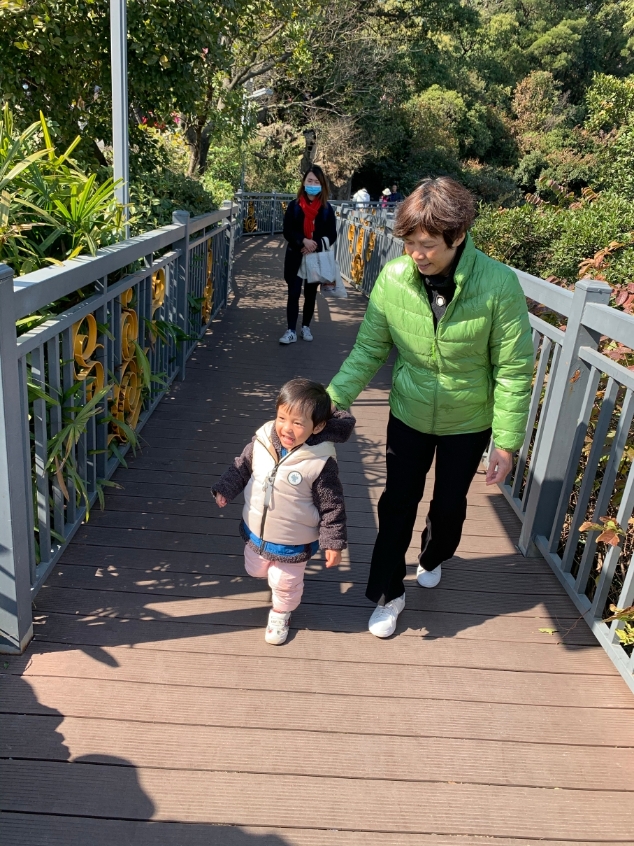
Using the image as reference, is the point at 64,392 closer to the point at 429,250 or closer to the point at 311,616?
the point at 311,616

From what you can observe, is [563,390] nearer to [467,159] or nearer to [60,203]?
[60,203]

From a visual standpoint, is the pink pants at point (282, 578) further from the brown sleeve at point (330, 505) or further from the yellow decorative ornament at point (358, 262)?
the yellow decorative ornament at point (358, 262)

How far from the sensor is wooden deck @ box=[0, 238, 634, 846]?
6.64 ft

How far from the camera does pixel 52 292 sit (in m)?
2.56

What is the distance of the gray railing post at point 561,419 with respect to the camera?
3078mm

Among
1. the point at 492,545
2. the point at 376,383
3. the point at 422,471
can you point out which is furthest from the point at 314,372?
the point at 422,471

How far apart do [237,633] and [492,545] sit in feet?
4.79

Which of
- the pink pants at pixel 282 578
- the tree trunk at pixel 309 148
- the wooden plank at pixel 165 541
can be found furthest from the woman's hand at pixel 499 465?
the tree trunk at pixel 309 148

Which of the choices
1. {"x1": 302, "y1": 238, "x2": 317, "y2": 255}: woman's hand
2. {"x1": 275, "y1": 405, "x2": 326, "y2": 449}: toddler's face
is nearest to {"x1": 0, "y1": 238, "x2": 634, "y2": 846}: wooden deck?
{"x1": 275, "y1": 405, "x2": 326, "y2": 449}: toddler's face

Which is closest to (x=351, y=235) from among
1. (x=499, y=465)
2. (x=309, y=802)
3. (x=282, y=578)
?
(x=499, y=465)

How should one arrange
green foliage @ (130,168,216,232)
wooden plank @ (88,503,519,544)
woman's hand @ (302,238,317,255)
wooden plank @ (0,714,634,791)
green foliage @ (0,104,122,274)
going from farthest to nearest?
woman's hand @ (302,238,317,255)
green foliage @ (130,168,216,232)
wooden plank @ (88,503,519,544)
green foliage @ (0,104,122,274)
wooden plank @ (0,714,634,791)

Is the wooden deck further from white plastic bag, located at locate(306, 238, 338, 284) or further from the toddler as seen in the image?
white plastic bag, located at locate(306, 238, 338, 284)

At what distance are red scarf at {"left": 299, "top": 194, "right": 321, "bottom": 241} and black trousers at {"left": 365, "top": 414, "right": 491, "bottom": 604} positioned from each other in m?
4.51

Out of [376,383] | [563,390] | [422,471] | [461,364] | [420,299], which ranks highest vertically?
[420,299]
